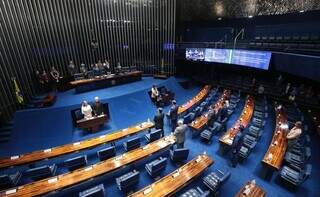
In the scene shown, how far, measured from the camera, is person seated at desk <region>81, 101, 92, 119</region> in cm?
894

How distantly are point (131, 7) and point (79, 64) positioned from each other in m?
6.16

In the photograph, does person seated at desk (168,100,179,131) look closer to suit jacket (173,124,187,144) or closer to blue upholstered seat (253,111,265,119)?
suit jacket (173,124,187,144)

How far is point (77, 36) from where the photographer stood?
1305 cm

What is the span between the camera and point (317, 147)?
808 centimetres

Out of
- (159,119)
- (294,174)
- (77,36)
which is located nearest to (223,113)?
(159,119)

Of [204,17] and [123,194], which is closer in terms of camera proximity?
[123,194]

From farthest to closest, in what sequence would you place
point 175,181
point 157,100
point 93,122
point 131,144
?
point 157,100
point 93,122
point 131,144
point 175,181

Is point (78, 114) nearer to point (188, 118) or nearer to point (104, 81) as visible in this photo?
point (104, 81)

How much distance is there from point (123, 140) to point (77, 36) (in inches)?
342

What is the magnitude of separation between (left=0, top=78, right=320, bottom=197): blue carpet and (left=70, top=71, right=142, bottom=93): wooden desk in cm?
58

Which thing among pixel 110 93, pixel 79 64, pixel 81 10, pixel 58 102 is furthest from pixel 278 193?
pixel 81 10

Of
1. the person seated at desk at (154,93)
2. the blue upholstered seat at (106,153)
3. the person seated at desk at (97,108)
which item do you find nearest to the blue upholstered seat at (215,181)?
the blue upholstered seat at (106,153)

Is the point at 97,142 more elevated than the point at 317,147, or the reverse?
the point at 97,142

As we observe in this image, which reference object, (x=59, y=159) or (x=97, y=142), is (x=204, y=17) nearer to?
(x=97, y=142)
